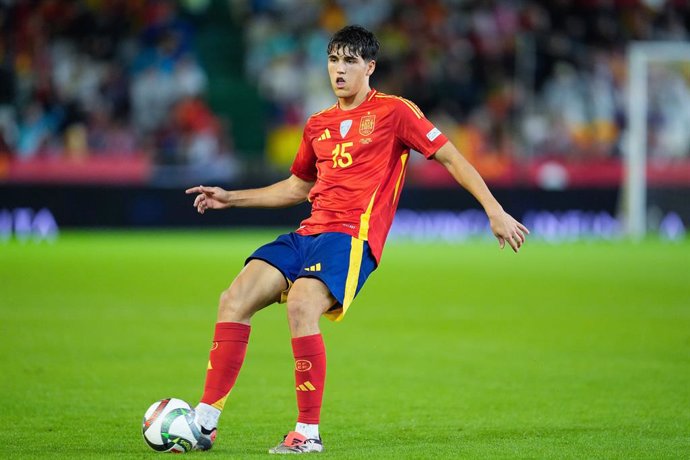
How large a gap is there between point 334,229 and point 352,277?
0.27 metres

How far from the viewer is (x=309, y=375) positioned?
5.82 metres

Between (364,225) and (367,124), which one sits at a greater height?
(367,124)

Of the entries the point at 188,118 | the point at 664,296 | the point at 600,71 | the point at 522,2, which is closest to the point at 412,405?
the point at 664,296

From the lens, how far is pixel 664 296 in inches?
551

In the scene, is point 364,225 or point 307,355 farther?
point 364,225

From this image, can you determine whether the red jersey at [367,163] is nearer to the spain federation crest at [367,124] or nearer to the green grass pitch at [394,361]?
the spain federation crest at [367,124]

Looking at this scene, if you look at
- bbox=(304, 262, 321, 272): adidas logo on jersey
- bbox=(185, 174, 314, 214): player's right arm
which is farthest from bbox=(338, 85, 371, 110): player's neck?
bbox=(304, 262, 321, 272): adidas logo on jersey

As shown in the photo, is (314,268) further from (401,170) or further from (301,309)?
(401,170)

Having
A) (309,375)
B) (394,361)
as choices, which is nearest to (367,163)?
(309,375)

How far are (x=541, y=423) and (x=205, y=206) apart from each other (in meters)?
2.12

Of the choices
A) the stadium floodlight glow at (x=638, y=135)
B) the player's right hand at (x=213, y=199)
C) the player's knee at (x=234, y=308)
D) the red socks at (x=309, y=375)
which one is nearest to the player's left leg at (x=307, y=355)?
the red socks at (x=309, y=375)

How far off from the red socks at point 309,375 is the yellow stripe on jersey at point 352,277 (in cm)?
20

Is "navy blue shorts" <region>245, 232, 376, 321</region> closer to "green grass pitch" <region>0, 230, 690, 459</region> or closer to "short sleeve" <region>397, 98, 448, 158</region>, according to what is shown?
"short sleeve" <region>397, 98, 448, 158</region>

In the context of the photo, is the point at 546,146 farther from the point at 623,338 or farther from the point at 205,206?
the point at 205,206
